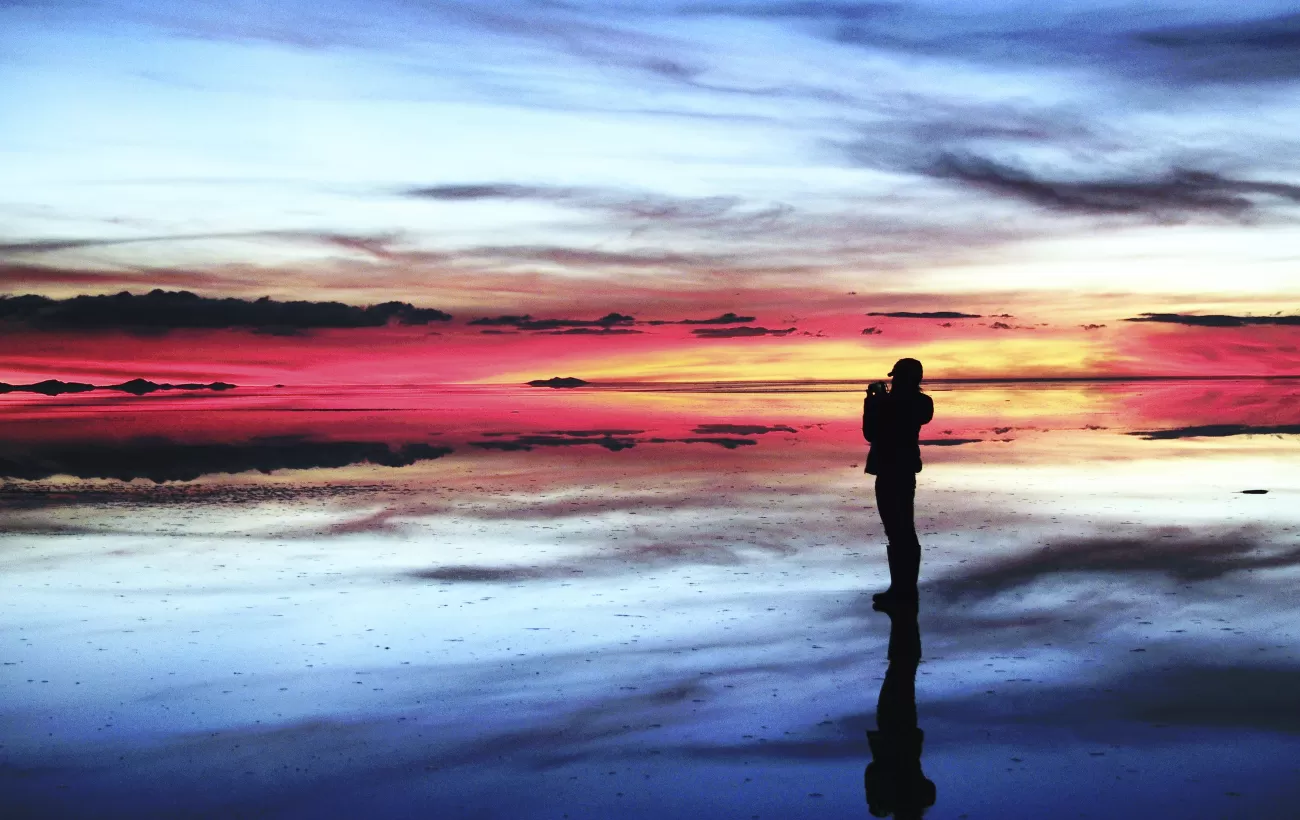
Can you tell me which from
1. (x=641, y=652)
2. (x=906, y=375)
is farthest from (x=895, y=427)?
(x=641, y=652)

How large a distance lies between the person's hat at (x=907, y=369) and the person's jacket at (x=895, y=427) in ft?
0.53

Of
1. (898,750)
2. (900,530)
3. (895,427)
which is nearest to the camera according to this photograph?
(898,750)

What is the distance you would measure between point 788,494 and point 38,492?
1146cm

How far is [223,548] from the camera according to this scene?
12.9 metres

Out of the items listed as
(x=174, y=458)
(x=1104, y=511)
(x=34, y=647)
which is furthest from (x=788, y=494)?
(x=174, y=458)

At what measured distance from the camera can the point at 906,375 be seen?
10.6m

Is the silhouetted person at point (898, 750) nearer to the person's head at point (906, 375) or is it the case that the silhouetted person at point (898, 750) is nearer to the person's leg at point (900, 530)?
the person's leg at point (900, 530)

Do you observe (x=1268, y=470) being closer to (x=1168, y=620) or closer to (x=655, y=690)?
(x=1168, y=620)

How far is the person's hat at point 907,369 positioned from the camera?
10.6 metres

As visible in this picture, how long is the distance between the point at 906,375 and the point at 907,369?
0.06m

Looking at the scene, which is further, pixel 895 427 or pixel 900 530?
pixel 895 427

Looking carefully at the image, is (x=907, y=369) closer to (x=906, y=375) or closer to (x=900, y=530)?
(x=906, y=375)

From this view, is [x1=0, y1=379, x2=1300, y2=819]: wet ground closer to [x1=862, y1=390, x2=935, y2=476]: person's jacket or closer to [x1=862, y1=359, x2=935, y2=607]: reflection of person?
[x1=862, y1=359, x2=935, y2=607]: reflection of person

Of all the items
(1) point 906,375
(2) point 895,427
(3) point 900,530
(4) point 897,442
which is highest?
(1) point 906,375
